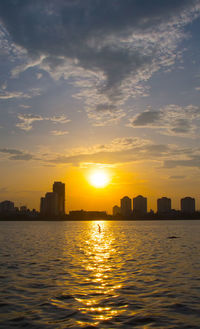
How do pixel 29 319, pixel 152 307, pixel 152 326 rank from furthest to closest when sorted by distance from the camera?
1. pixel 152 307
2. pixel 29 319
3. pixel 152 326

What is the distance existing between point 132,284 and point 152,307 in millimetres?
7600

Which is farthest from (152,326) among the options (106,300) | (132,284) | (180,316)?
(132,284)

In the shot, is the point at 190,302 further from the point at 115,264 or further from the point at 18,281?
the point at 115,264

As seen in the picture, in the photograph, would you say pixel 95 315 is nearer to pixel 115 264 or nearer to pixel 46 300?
pixel 46 300

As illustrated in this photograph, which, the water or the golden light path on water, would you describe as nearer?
the water

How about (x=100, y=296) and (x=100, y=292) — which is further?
(x=100, y=292)

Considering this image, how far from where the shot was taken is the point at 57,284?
29.1m

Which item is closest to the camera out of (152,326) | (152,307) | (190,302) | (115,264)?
(152,326)

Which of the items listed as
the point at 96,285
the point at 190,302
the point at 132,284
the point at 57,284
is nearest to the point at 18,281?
the point at 57,284

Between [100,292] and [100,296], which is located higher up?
[100,296]

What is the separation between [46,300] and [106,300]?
4.49 m

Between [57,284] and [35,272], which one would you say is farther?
[35,272]

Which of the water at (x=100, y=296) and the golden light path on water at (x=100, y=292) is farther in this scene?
the golden light path on water at (x=100, y=292)

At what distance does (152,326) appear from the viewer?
17766 mm
